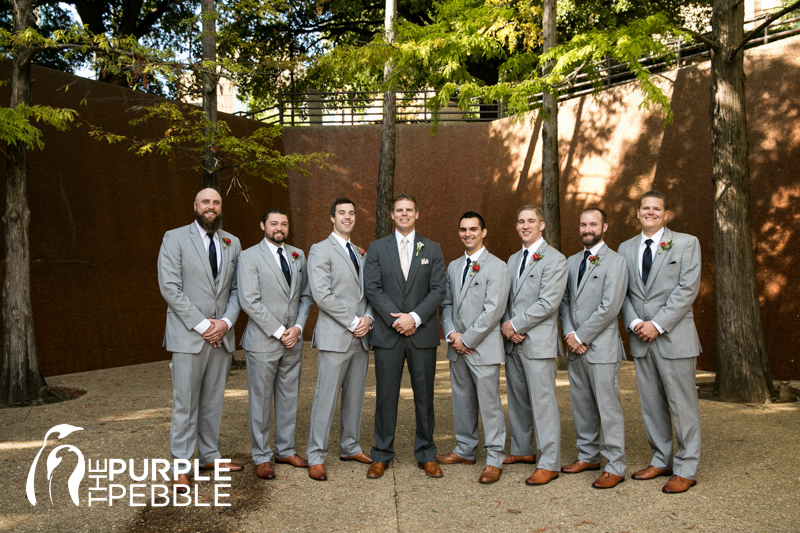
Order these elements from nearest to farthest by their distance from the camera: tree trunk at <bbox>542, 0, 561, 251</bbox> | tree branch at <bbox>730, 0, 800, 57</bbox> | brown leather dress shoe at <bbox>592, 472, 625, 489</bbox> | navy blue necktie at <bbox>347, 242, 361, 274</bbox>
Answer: brown leather dress shoe at <bbox>592, 472, 625, 489</bbox>
navy blue necktie at <bbox>347, 242, 361, 274</bbox>
tree branch at <bbox>730, 0, 800, 57</bbox>
tree trunk at <bbox>542, 0, 561, 251</bbox>

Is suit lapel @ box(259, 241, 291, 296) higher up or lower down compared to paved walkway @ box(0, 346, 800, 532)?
higher up

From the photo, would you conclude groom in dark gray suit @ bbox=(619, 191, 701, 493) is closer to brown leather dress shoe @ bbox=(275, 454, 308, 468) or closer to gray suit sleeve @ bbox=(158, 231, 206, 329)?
brown leather dress shoe @ bbox=(275, 454, 308, 468)

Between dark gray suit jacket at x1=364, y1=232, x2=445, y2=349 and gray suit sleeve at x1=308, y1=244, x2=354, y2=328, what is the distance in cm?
23

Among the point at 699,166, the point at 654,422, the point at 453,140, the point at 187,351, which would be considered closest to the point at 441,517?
the point at 654,422

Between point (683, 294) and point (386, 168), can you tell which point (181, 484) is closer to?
point (683, 294)

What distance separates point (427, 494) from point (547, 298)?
5.18 feet

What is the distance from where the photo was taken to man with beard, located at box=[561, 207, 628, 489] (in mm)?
4086

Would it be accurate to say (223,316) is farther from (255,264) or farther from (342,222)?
(342,222)

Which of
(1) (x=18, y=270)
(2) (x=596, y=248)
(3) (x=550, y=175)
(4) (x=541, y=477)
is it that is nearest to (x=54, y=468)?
(1) (x=18, y=270)

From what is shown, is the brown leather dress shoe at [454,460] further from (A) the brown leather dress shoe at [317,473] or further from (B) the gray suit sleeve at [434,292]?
(B) the gray suit sleeve at [434,292]

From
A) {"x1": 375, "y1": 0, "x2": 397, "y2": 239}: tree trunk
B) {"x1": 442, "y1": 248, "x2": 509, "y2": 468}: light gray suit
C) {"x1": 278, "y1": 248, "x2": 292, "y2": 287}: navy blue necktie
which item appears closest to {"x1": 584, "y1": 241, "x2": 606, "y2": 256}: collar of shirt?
{"x1": 442, "y1": 248, "x2": 509, "y2": 468}: light gray suit

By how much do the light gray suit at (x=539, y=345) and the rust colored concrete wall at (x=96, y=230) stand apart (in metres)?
6.87

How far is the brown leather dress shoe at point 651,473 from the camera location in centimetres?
408

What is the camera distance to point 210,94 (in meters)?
8.64
